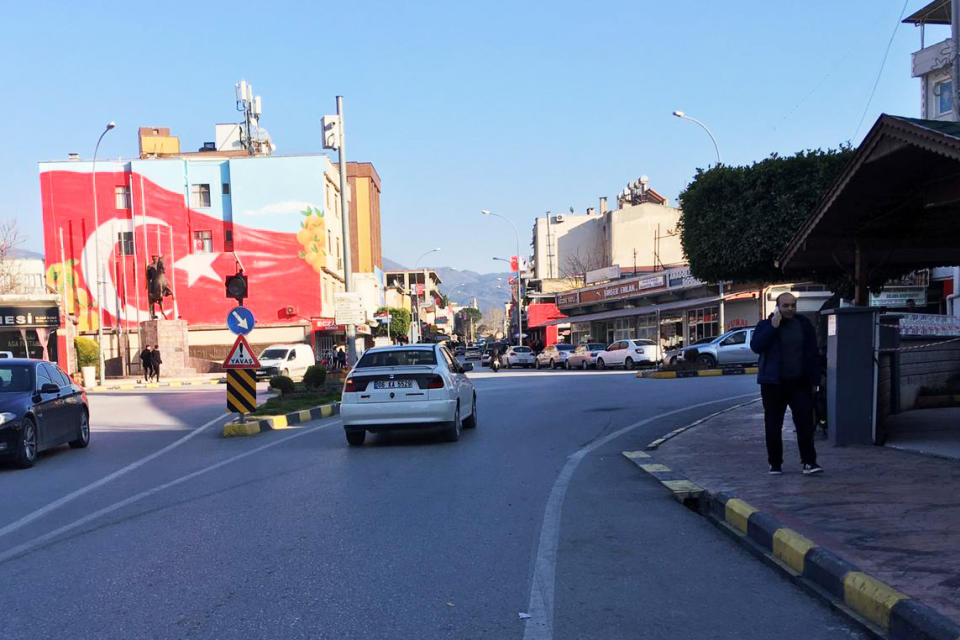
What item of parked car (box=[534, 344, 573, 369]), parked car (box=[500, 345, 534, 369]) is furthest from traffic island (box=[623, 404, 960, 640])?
parked car (box=[500, 345, 534, 369])

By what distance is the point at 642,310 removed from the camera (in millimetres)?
47344

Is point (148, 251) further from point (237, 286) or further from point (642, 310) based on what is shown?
point (237, 286)

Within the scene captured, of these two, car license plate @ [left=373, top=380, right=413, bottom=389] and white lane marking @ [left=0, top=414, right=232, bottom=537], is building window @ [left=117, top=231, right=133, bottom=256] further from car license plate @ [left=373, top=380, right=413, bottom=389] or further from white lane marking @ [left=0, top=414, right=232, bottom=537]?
car license plate @ [left=373, top=380, right=413, bottom=389]

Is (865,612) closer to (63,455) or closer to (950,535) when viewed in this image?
(950,535)

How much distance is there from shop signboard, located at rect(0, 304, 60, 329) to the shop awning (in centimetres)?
3171

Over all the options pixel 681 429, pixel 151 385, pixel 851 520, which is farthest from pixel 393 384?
pixel 151 385

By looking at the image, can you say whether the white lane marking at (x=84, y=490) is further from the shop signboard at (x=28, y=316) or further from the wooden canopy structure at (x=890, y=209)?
the shop signboard at (x=28, y=316)

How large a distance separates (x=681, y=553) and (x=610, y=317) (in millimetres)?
48169

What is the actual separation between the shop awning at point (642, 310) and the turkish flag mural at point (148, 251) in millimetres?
19978

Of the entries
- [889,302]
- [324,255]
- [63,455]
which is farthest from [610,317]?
[63,455]

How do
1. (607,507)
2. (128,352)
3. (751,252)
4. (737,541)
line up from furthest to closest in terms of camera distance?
(128,352)
(751,252)
(607,507)
(737,541)

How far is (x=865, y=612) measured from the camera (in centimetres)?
436

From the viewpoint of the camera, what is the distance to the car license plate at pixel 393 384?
464 inches

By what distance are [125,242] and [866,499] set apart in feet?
168
